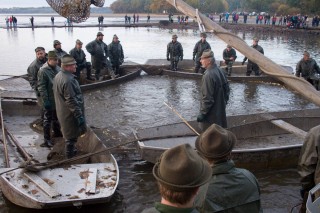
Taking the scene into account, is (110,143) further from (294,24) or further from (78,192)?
(294,24)

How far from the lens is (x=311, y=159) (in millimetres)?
3992

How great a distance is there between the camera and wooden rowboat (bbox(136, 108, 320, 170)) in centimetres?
660

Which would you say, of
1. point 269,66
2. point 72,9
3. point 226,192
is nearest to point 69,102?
point 72,9

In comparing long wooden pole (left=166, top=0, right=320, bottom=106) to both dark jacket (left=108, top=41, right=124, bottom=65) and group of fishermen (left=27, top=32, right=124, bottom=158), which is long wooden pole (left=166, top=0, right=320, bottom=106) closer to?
group of fishermen (left=27, top=32, right=124, bottom=158)

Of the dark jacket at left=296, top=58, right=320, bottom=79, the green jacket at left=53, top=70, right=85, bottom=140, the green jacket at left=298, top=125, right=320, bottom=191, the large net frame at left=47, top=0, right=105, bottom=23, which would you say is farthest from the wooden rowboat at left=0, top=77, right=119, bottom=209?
the dark jacket at left=296, top=58, right=320, bottom=79

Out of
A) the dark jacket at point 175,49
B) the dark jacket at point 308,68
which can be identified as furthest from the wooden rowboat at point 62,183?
the dark jacket at point 175,49

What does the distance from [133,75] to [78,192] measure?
415 inches

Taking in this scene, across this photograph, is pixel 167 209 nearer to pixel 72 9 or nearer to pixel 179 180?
pixel 179 180

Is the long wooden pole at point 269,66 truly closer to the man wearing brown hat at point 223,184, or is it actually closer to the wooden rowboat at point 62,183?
the man wearing brown hat at point 223,184

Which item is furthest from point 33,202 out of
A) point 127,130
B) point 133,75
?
point 133,75

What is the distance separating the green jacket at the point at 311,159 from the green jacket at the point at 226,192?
1471 mm

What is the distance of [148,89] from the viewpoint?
1389 cm

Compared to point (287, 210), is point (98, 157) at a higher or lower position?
higher

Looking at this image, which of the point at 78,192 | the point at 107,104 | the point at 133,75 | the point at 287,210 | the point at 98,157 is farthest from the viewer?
the point at 133,75
